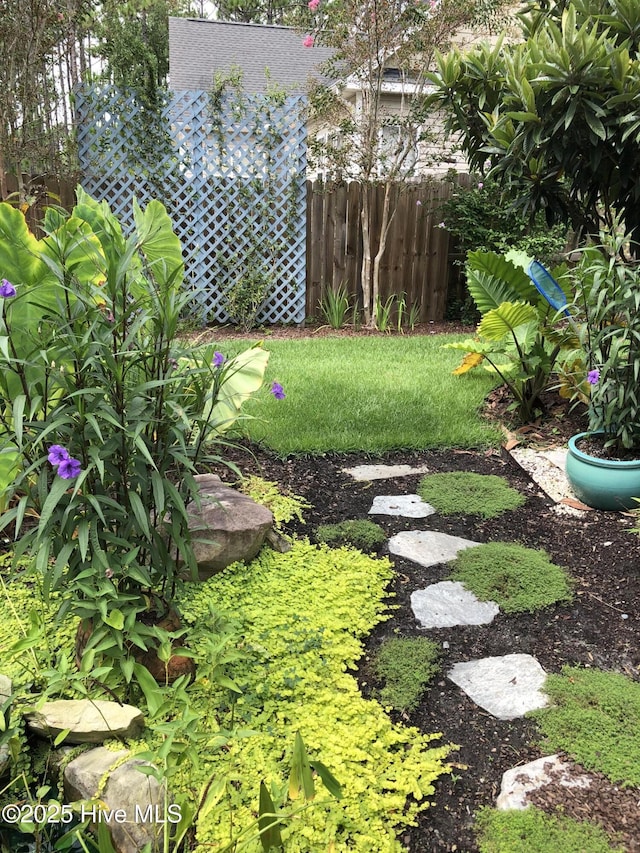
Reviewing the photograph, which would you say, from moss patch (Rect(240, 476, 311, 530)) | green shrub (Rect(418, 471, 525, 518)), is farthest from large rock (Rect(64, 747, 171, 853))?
green shrub (Rect(418, 471, 525, 518))

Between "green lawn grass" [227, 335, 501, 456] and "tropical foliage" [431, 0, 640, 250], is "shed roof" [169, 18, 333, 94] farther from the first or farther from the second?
"tropical foliage" [431, 0, 640, 250]

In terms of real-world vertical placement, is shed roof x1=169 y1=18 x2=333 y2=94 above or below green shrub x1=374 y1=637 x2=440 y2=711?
above

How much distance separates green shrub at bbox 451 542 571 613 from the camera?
2.59 meters

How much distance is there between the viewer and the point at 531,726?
1.95m

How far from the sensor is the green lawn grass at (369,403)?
4.14m

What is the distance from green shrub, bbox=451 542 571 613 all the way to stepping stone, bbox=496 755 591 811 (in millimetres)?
780

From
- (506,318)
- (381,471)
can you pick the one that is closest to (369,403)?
(381,471)

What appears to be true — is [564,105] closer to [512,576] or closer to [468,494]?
[468,494]

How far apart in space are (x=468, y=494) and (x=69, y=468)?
2.42 m

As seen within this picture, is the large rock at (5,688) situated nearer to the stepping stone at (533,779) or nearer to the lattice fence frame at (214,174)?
the stepping stone at (533,779)

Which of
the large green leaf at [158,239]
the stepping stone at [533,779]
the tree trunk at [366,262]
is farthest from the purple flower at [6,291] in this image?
the tree trunk at [366,262]

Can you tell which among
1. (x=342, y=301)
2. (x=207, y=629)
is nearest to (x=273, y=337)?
(x=342, y=301)

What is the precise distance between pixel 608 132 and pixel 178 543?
9.32ft

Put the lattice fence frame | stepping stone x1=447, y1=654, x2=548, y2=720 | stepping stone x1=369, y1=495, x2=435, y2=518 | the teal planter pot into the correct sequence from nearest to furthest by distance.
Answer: stepping stone x1=447, y1=654, x2=548, y2=720 < the teal planter pot < stepping stone x1=369, y1=495, x2=435, y2=518 < the lattice fence frame
